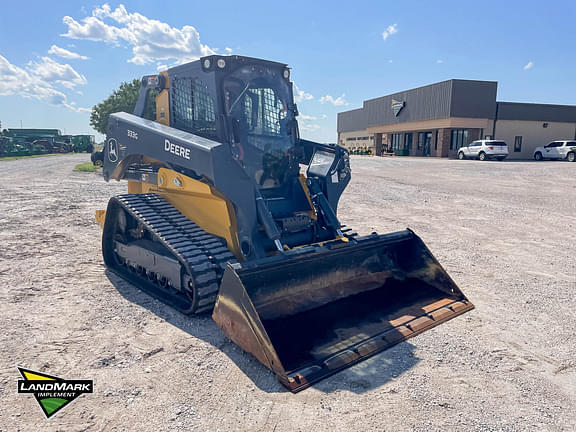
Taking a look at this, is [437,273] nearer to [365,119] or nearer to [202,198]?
[202,198]

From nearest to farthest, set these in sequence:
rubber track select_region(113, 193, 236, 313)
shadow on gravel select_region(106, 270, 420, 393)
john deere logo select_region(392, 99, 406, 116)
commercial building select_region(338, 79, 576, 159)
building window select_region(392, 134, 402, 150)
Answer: shadow on gravel select_region(106, 270, 420, 393) < rubber track select_region(113, 193, 236, 313) < commercial building select_region(338, 79, 576, 159) < john deere logo select_region(392, 99, 406, 116) < building window select_region(392, 134, 402, 150)

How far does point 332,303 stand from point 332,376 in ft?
3.48

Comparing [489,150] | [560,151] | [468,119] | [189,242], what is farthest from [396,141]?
[189,242]

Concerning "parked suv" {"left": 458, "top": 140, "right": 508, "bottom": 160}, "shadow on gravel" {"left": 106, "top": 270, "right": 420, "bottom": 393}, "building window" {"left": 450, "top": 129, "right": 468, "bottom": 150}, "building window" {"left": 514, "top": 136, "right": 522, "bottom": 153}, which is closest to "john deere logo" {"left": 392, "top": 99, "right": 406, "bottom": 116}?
"building window" {"left": 450, "top": 129, "right": 468, "bottom": 150}

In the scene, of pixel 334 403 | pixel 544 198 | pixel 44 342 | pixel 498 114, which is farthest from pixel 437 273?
pixel 498 114

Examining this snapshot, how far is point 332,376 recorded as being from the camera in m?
2.97

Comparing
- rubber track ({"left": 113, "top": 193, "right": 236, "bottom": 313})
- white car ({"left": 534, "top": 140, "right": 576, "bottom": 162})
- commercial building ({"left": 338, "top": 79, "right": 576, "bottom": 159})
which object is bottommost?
rubber track ({"left": 113, "top": 193, "right": 236, "bottom": 313})

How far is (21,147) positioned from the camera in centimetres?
3850

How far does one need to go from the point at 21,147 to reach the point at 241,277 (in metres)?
44.2

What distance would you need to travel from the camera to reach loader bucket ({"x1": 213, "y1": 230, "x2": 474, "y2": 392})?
303 centimetres

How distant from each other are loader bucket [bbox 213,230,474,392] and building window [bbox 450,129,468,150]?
3502 centimetres

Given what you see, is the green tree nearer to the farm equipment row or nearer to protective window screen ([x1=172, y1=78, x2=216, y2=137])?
the farm equipment row

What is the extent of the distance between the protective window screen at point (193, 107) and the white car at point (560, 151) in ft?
106

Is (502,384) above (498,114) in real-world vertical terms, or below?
below
